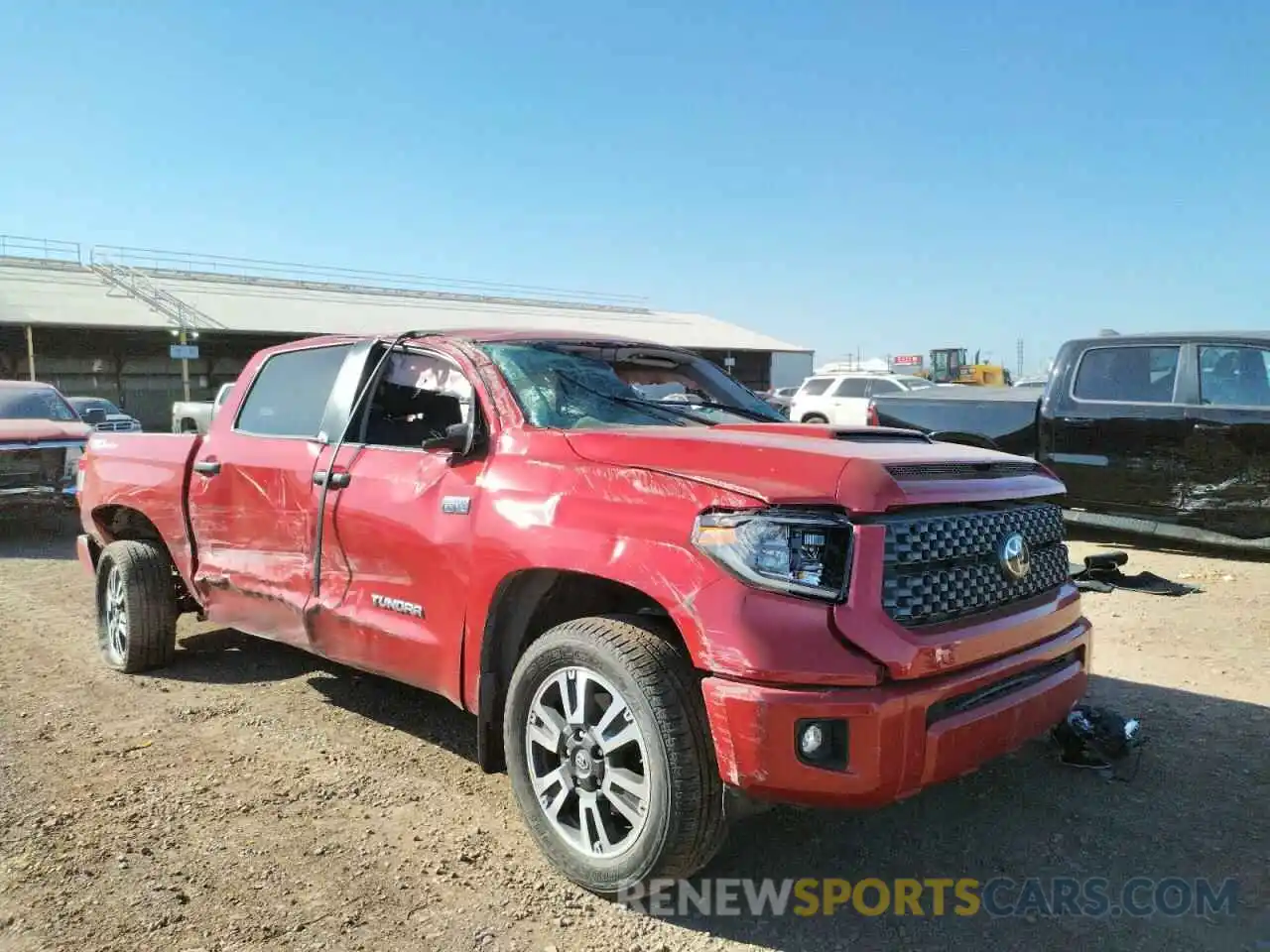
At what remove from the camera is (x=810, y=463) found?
9.06ft

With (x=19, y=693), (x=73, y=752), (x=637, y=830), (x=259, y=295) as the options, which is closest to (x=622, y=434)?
(x=637, y=830)

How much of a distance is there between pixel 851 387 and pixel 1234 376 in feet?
55.9

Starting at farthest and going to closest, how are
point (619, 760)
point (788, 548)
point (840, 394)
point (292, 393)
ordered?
point (840, 394)
point (292, 393)
point (619, 760)
point (788, 548)

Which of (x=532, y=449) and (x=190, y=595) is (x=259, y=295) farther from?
(x=532, y=449)

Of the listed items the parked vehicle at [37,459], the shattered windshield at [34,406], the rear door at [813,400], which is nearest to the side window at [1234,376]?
the parked vehicle at [37,459]

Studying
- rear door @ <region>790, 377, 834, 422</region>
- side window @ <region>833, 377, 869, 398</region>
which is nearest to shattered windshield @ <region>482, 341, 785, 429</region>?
rear door @ <region>790, 377, 834, 422</region>

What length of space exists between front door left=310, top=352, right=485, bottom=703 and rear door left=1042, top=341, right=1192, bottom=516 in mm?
6468

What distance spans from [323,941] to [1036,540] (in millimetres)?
2644

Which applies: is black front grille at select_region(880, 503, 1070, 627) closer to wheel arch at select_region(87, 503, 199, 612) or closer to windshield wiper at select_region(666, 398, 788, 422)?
windshield wiper at select_region(666, 398, 788, 422)

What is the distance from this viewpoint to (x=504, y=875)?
10.1ft

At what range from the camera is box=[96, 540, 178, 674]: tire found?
5.16 meters

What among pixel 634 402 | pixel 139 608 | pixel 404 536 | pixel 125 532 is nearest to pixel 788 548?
pixel 634 402

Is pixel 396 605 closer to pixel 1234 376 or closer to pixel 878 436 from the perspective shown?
pixel 878 436

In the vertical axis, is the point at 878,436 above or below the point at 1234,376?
below
